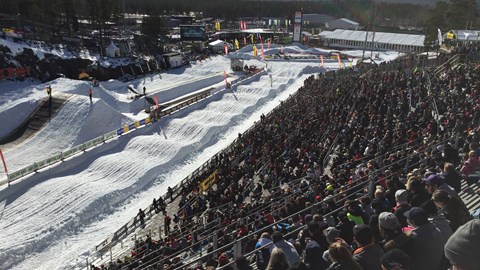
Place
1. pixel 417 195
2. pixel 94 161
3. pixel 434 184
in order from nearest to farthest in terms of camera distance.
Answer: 1. pixel 417 195
2. pixel 434 184
3. pixel 94 161

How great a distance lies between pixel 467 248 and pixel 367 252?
157cm

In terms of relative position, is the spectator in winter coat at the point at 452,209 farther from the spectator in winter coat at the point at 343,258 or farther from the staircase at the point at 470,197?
the staircase at the point at 470,197

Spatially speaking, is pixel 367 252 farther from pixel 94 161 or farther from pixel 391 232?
pixel 94 161

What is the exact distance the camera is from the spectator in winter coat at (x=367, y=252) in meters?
4.19

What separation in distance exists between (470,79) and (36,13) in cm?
6271

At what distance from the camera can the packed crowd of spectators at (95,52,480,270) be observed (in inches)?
173

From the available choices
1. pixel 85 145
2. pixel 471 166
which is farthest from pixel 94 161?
pixel 471 166

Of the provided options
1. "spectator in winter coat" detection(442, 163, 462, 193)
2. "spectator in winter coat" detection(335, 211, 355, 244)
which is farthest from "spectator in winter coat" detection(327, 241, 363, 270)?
"spectator in winter coat" detection(442, 163, 462, 193)

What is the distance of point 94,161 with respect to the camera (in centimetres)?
2458

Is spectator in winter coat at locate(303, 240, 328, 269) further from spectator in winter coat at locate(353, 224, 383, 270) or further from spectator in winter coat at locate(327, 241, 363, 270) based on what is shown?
spectator in winter coat at locate(327, 241, 363, 270)

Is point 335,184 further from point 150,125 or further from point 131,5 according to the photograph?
point 131,5

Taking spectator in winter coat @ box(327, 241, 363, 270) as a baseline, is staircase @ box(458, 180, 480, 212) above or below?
below

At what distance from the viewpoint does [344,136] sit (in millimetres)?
17578

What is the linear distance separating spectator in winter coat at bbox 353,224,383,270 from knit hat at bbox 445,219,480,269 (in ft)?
4.54
